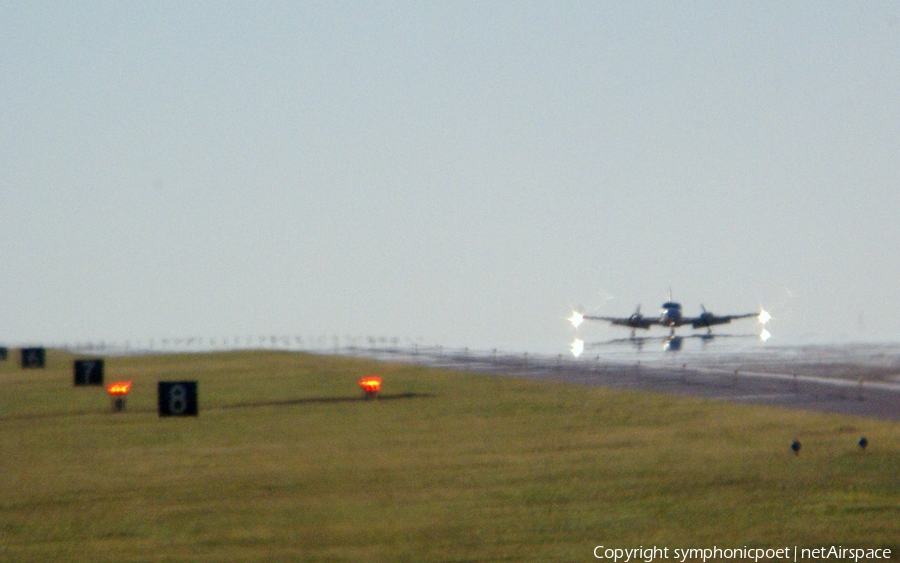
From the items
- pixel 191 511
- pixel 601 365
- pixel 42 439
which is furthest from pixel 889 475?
pixel 601 365

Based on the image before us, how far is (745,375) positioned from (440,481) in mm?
31747

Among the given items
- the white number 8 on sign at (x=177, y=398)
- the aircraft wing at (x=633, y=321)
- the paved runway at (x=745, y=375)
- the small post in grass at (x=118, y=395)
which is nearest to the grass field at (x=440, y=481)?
the white number 8 on sign at (x=177, y=398)

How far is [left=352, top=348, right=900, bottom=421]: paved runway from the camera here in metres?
37.5

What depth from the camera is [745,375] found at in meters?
50.7

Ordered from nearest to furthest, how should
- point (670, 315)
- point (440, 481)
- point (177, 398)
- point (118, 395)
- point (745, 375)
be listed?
point (440, 481) < point (177, 398) < point (118, 395) < point (745, 375) < point (670, 315)

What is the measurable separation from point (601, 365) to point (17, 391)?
2814cm

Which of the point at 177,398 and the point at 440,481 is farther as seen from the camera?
the point at 177,398

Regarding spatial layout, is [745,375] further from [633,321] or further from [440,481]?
[633,321]

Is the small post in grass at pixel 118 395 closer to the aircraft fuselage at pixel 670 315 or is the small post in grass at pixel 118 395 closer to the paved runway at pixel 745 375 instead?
the paved runway at pixel 745 375

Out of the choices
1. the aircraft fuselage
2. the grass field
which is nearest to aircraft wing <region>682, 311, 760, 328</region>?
the aircraft fuselage

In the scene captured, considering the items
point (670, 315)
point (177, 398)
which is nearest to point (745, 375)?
point (177, 398)

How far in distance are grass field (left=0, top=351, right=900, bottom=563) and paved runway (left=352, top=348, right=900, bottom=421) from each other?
3363 millimetres

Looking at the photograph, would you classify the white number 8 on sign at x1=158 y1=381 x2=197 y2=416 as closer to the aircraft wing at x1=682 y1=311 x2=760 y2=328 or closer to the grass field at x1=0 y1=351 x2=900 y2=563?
the grass field at x1=0 y1=351 x2=900 y2=563

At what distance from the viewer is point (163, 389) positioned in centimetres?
3225
